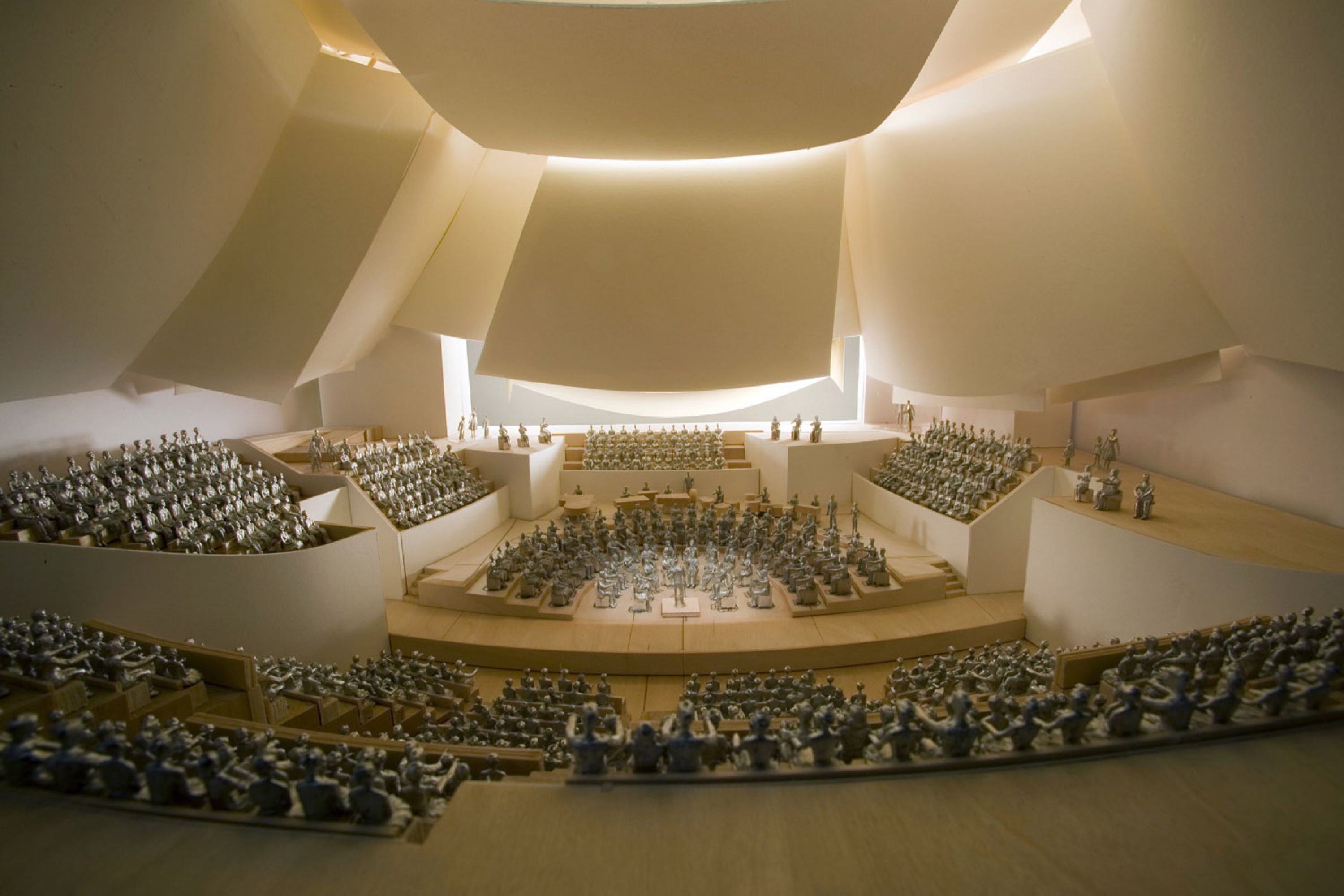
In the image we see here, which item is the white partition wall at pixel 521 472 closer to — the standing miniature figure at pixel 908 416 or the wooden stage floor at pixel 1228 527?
the standing miniature figure at pixel 908 416

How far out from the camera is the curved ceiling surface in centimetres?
605

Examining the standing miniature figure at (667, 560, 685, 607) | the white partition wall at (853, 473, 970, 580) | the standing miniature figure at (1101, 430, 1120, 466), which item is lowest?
the standing miniature figure at (667, 560, 685, 607)

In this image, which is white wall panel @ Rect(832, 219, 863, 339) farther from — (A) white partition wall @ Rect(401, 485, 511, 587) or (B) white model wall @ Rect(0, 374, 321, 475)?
(B) white model wall @ Rect(0, 374, 321, 475)

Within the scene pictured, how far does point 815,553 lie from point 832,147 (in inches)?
226

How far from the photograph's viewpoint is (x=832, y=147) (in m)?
9.73

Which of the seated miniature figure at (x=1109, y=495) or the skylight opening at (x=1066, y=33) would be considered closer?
the skylight opening at (x=1066, y=33)

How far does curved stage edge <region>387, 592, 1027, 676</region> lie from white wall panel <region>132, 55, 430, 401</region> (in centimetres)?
406

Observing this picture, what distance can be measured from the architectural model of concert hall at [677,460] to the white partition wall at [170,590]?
0.14 ft

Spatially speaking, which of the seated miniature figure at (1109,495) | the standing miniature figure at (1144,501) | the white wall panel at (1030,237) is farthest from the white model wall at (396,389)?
the standing miniature figure at (1144,501)

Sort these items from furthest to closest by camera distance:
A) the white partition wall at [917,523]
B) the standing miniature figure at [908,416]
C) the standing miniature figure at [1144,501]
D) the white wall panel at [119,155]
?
the standing miniature figure at [908,416]
the white partition wall at [917,523]
the standing miniature figure at [1144,501]
the white wall panel at [119,155]

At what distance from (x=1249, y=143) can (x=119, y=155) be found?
9541 mm

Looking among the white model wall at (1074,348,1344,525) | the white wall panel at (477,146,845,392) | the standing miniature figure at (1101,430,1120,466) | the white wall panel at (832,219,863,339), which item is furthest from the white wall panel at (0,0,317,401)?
the white model wall at (1074,348,1344,525)

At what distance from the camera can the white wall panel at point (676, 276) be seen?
9.88 meters

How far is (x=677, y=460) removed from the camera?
13.1 metres
